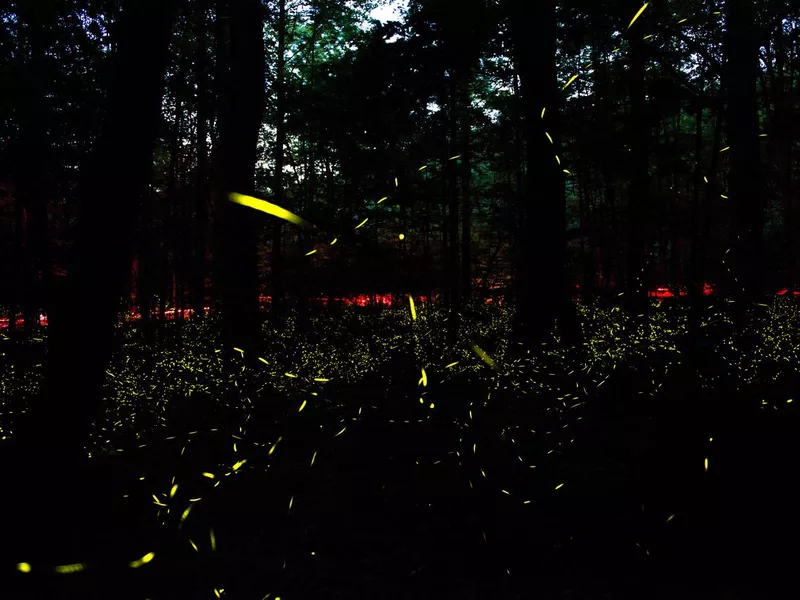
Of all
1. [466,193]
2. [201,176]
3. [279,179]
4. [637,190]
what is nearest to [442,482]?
[637,190]

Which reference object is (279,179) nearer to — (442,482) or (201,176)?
(201,176)

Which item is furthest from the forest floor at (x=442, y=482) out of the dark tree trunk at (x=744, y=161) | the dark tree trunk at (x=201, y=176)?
the dark tree trunk at (x=201, y=176)

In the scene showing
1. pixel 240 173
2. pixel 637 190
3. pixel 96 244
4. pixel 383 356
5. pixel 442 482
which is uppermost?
pixel 637 190

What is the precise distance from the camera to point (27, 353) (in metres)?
13.6

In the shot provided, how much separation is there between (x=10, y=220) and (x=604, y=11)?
20.6m

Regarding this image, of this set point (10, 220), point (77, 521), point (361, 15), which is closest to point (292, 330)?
point (77, 521)

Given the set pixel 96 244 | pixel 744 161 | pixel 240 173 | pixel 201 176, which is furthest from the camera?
Result: pixel 201 176

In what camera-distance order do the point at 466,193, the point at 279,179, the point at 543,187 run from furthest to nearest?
the point at 466,193 < the point at 279,179 < the point at 543,187

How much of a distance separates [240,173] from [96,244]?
239 inches

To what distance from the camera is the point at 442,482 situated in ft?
19.0

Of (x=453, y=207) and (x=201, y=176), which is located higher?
(x=201, y=176)

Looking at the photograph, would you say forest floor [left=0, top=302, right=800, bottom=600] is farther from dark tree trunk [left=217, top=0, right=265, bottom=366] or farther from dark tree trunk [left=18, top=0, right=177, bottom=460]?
dark tree trunk [left=217, top=0, right=265, bottom=366]

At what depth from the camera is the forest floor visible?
13.4 ft

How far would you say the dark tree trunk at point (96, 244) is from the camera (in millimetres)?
3992
